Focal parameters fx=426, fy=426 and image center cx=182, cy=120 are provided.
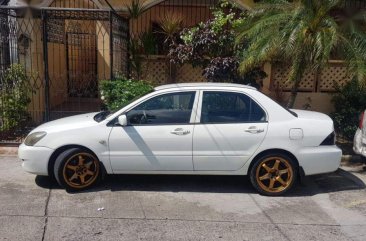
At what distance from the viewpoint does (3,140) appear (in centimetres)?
859

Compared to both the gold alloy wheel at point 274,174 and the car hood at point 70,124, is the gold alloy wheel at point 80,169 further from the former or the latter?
the gold alloy wheel at point 274,174

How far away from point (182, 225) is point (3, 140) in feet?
17.2

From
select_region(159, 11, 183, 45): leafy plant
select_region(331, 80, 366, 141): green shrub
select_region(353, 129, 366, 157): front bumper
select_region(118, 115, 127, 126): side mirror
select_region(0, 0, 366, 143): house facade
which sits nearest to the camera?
select_region(118, 115, 127, 126): side mirror

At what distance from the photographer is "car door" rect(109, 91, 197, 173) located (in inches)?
226

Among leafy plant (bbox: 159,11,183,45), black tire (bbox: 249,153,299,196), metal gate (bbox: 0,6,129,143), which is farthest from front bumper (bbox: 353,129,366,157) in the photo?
metal gate (bbox: 0,6,129,143)

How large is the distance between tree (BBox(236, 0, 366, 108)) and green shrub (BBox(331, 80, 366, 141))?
1.48 metres

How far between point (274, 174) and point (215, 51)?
436cm

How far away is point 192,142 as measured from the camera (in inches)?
226

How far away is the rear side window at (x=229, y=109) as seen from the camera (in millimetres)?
5844

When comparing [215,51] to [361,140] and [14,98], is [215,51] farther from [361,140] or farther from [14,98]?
[14,98]

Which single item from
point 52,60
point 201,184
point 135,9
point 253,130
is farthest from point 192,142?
point 52,60

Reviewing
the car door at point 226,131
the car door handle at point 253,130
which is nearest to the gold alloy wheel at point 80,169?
the car door at point 226,131

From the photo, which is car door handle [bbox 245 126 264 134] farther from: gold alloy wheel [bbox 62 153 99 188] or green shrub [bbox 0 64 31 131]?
green shrub [bbox 0 64 31 131]

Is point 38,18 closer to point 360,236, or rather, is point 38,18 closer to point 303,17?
point 303,17
